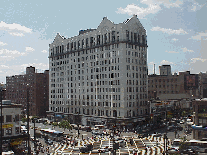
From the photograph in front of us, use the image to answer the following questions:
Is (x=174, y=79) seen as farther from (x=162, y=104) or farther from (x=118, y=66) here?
(x=118, y=66)

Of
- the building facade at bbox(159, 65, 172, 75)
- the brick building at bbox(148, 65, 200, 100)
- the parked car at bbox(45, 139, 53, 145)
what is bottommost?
the parked car at bbox(45, 139, 53, 145)

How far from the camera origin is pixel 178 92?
141 metres

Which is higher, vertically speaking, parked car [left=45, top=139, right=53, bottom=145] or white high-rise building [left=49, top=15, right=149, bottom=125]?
white high-rise building [left=49, top=15, right=149, bottom=125]

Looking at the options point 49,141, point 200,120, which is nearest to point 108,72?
point 49,141

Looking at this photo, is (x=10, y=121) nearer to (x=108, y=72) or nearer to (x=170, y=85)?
(x=108, y=72)

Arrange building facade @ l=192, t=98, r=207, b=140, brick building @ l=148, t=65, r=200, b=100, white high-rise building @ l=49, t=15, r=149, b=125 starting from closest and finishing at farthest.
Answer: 1. building facade @ l=192, t=98, r=207, b=140
2. white high-rise building @ l=49, t=15, r=149, b=125
3. brick building @ l=148, t=65, r=200, b=100

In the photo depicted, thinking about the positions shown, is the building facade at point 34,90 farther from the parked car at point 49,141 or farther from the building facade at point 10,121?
the building facade at point 10,121

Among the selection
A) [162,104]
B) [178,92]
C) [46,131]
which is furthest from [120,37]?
[178,92]

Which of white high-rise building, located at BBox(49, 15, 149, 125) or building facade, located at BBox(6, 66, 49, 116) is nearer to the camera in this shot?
white high-rise building, located at BBox(49, 15, 149, 125)

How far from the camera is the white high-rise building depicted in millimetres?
93625

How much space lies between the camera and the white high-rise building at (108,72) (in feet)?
307

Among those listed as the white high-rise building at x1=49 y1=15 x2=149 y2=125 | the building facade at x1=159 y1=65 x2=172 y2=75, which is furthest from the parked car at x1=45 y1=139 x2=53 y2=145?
the building facade at x1=159 y1=65 x2=172 y2=75

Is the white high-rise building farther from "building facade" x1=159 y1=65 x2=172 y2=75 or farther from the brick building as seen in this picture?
"building facade" x1=159 y1=65 x2=172 y2=75

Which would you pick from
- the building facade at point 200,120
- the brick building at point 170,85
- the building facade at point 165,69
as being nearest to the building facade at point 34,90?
the brick building at point 170,85
